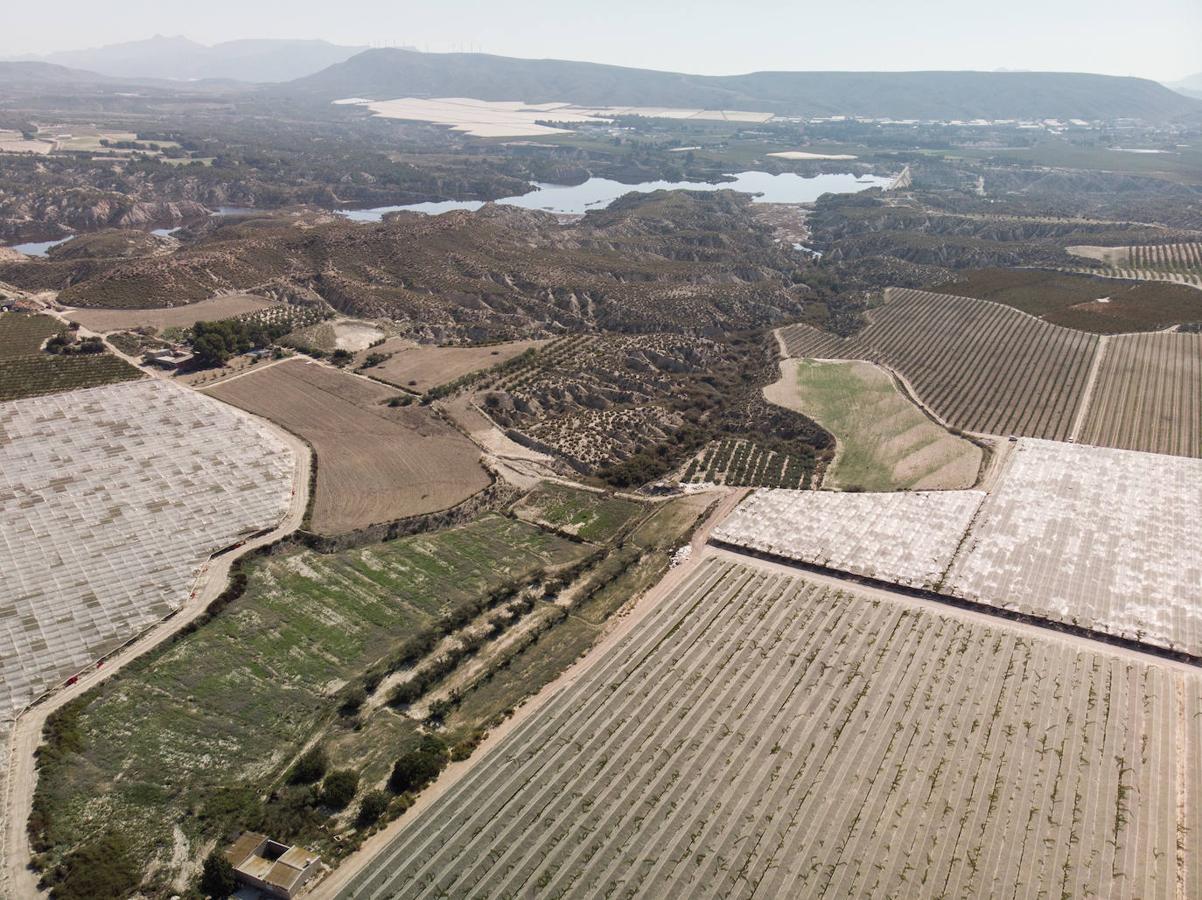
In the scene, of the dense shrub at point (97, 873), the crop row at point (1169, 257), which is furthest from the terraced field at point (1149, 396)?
the dense shrub at point (97, 873)

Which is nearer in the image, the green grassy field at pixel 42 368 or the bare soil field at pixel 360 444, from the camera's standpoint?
the bare soil field at pixel 360 444

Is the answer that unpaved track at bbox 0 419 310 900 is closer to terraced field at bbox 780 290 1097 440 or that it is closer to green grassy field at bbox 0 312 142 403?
green grassy field at bbox 0 312 142 403

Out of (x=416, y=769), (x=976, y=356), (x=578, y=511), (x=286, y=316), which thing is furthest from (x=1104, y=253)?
(x=416, y=769)

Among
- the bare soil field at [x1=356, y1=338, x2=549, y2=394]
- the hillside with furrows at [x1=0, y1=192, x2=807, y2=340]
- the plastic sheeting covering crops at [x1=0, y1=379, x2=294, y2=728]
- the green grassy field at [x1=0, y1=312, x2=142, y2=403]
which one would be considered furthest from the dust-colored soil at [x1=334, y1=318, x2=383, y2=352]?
the green grassy field at [x1=0, y1=312, x2=142, y2=403]

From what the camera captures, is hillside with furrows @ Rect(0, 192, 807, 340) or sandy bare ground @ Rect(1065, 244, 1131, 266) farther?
sandy bare ground @ Rect(1065, 244, 1131, 266)

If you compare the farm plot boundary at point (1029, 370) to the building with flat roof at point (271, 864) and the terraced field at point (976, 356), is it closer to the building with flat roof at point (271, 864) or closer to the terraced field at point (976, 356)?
the terraced field at point (976, 356)

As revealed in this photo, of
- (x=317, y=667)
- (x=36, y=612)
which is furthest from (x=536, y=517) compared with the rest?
(x=36, y=612)

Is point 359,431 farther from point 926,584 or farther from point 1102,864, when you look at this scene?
point 1102,864
